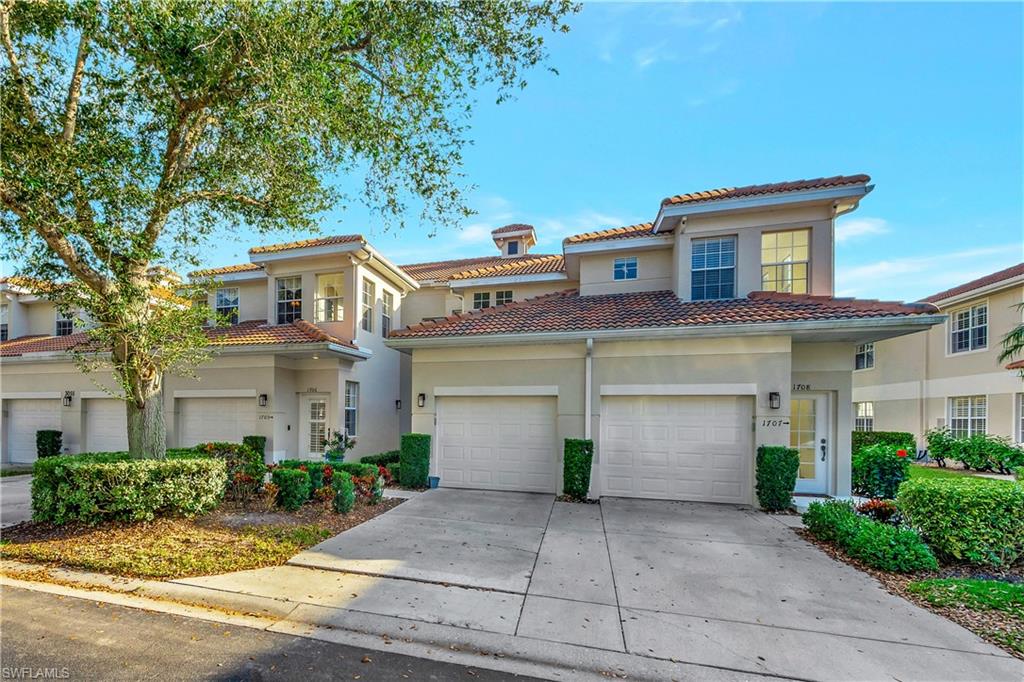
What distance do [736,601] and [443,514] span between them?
4.56 meters

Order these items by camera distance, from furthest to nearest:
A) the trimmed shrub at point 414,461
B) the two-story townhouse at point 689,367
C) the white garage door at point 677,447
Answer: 1. the trimmed shrub at point 414,461
2. the white garage door at point 677,447
3. the two-story townhouse at point 689,367

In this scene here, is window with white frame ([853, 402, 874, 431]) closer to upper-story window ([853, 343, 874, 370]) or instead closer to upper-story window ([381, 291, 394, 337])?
upper-story window ([853, 343, 874, 370])

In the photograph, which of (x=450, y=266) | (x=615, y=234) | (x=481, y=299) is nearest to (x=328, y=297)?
(x=481, y=299)

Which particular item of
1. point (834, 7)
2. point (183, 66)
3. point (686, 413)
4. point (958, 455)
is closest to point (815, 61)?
point (834, 7)

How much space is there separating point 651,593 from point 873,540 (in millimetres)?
3202

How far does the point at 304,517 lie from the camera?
673 centimetres

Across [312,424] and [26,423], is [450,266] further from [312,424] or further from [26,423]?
[26,423]

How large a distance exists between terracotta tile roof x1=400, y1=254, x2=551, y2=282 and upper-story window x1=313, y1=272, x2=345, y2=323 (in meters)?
4.34

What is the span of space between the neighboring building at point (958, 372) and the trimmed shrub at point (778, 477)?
20.7ft

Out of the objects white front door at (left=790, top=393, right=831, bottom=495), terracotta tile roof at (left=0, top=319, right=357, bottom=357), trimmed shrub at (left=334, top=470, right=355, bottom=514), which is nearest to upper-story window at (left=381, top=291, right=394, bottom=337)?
terracotta tile roof at (left=0, top=319, right=357, bottom=357)

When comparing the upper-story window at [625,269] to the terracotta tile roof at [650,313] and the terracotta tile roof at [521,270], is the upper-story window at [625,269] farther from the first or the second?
the terracotta tile roof at [521,270]

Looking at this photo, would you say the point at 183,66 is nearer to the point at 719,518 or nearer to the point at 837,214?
the point at 719,518

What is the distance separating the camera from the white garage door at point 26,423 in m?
13.7

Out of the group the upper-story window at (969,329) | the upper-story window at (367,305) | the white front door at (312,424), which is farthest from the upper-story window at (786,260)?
the white front door at (312,424)
